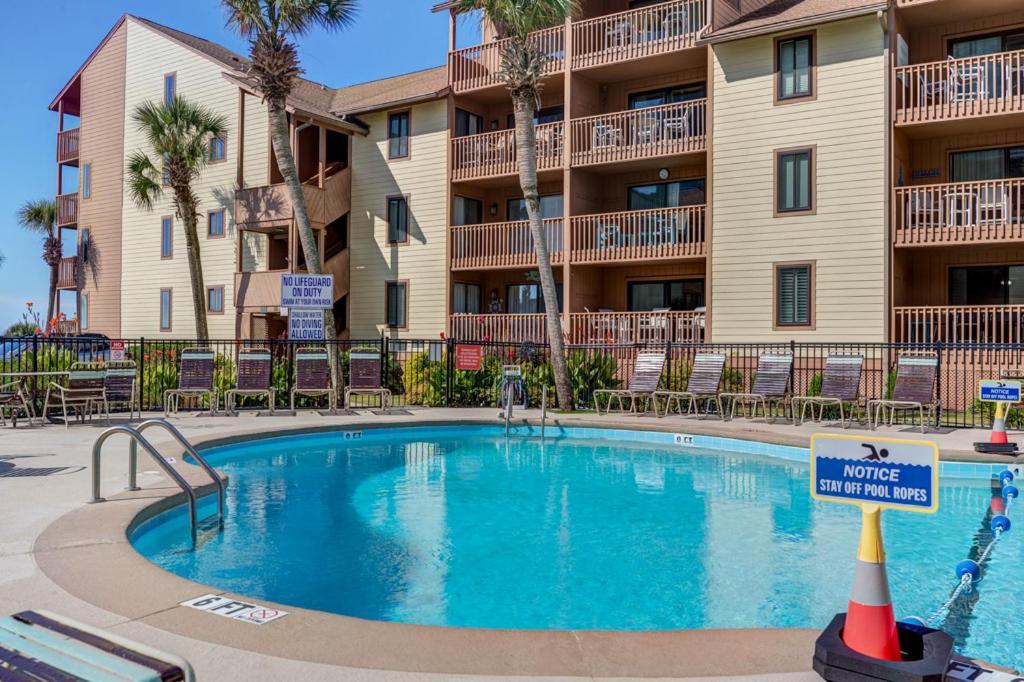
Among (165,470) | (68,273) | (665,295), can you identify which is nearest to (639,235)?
(665,295)

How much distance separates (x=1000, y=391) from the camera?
33.2 feet

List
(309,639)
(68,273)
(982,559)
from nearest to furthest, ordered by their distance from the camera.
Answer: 1. (309,639)
2. (982,559)
3. (68,273)

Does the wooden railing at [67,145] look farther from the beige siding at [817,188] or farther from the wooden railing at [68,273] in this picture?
the beige siding at [817,188]

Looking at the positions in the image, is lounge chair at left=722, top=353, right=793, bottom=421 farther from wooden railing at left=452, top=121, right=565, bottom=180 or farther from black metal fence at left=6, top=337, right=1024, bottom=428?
wooden railing at left=452, top=121, right=565, bottom=180

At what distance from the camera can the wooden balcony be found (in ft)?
65.2

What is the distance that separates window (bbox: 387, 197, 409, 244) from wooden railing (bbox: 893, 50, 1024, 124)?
13.6 metres

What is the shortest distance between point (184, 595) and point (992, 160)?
19290 millimetres

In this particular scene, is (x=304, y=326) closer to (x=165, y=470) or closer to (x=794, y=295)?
(x=165, y=470)

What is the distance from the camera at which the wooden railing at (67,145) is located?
1275 inches

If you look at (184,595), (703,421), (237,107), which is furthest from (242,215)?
(184,595)

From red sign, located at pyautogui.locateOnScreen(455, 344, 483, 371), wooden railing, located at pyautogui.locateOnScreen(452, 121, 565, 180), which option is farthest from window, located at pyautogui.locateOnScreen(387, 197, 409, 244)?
red sign, located at pyautogui.locateOnScreen(455, 344, 483, 371)

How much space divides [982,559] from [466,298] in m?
18.7

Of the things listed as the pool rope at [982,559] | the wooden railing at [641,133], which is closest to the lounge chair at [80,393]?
the pool rope at [982,559]

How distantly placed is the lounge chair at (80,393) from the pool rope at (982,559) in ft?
38.4
